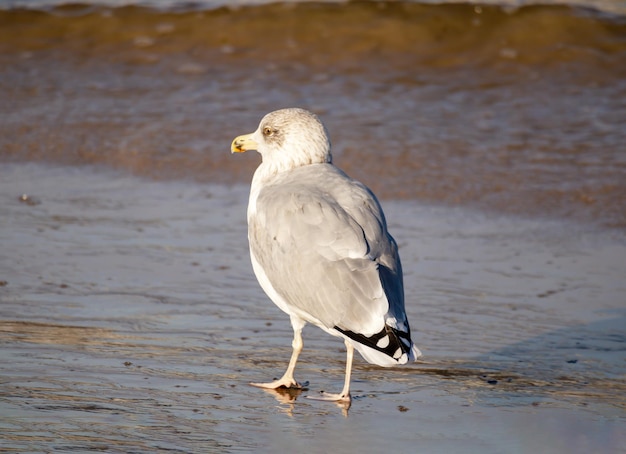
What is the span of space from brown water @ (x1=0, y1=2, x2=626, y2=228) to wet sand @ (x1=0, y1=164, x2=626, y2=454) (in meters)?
0.85

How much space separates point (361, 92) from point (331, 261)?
605 cm

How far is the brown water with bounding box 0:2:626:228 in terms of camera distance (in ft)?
25.3

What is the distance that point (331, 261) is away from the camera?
12.5 ft

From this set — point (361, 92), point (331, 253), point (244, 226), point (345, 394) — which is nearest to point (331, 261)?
point (331, 253)

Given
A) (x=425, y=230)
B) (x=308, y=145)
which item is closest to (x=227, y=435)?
(x=308, y=145)

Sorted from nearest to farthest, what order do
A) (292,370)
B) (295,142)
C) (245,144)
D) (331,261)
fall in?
1. (331,261)
2. (292,370)
3. (295,142)
4. (245,144)

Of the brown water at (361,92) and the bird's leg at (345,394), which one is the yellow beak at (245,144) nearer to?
the bird's leg at (345,394)

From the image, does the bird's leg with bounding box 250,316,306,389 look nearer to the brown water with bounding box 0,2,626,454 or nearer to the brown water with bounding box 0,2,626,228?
the brown water with bounding box 0,2,626,454

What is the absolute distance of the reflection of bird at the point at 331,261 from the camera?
3611 mm

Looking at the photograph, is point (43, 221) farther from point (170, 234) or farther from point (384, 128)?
point (384, 128)

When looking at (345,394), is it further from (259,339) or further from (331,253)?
(259,339)

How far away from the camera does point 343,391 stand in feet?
12.8

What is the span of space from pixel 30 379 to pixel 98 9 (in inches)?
359

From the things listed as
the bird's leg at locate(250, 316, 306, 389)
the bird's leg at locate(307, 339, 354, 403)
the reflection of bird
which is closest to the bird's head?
the reflection of bird
